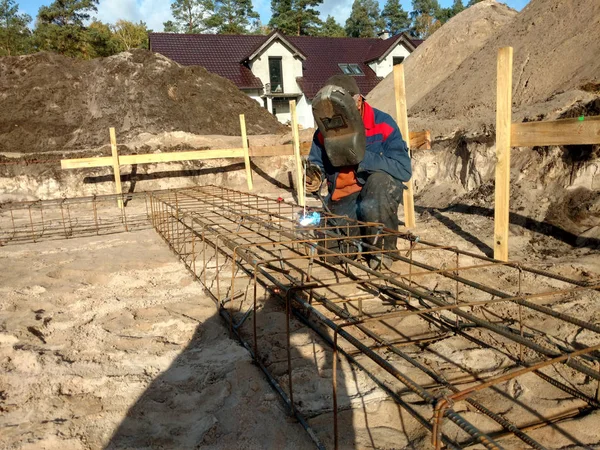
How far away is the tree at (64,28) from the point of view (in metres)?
27.8

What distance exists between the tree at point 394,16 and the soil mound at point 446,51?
116 ft

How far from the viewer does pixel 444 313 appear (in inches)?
136

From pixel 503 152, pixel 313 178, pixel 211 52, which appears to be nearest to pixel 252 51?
pixel 211 52

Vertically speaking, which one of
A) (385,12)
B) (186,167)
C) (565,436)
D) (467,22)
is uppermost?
(385,12)

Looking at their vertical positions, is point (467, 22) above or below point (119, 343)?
above

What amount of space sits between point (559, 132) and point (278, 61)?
75.4 feet

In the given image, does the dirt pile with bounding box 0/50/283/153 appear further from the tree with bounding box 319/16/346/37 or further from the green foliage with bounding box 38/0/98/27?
the tree with bounding box 319/16/346/37

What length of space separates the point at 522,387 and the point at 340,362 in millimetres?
937

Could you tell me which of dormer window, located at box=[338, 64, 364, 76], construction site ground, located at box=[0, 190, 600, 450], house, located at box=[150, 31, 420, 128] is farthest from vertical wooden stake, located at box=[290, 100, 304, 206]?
dormer window, located at box=[338, 64, 364, 76]

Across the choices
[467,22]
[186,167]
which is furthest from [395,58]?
[186,167]

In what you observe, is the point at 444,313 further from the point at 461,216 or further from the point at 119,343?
the point at 461,216

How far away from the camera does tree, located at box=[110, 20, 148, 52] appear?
3444 centimetres

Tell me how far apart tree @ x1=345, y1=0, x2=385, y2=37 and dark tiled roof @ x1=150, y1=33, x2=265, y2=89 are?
80.7ft

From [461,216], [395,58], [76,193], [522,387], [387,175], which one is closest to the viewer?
[522,387]
